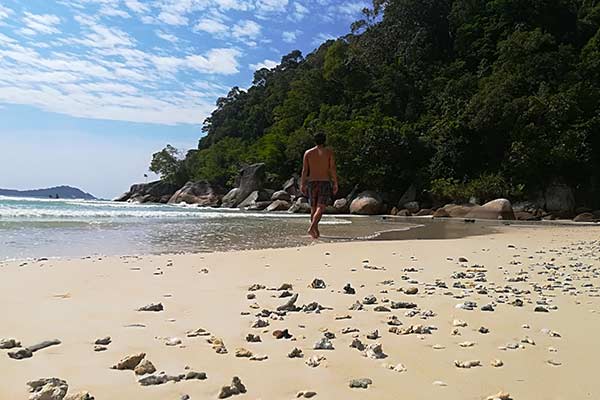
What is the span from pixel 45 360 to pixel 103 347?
25cm

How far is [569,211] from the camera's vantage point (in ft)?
82.1

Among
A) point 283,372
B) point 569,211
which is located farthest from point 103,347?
point 569,211

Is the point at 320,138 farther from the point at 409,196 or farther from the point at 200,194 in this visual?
the point at 200,194

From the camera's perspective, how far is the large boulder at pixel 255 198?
38.1m

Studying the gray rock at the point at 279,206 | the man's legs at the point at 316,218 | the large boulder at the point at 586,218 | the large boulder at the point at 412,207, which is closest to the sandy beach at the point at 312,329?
the man's legs at the point at 316,218

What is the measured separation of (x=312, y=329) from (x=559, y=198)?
27.5m

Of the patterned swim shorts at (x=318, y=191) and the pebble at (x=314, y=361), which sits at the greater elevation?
the patterned swim shorts at (x=318, y=191)

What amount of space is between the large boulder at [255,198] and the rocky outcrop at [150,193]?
74.0ft

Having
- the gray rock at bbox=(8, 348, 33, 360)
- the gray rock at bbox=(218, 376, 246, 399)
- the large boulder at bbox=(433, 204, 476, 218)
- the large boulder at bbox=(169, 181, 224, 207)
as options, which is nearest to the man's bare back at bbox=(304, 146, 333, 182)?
the gray rock at bbox=(8, 348, 33, 360)

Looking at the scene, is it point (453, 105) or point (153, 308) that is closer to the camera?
point (153, 308)

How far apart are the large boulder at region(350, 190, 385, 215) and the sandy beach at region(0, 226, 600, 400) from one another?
23303mm

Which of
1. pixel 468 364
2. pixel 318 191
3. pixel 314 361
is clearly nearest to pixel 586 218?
pixel 318 191

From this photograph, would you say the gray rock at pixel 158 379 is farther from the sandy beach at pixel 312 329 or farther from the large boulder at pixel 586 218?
the large boulder at pixel 586 218

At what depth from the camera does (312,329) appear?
272 centimetres
